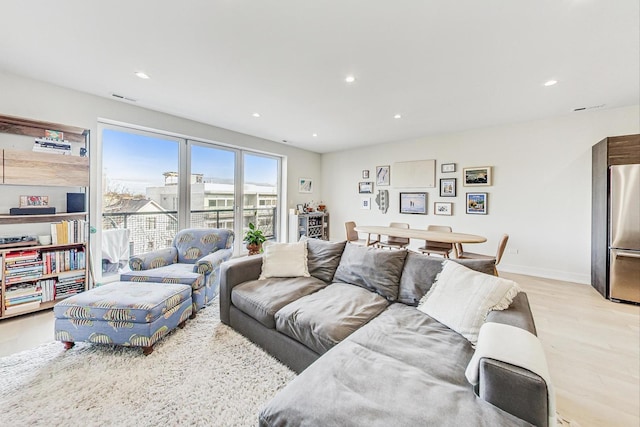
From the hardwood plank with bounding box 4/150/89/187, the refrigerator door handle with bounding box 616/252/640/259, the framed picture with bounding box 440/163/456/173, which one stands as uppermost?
the framed picture with bounding box 440/163/456/173

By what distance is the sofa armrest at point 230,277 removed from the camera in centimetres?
226

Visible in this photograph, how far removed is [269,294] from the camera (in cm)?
204

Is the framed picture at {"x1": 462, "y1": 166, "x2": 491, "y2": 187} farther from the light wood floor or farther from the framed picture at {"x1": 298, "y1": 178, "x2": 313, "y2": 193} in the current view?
the framed picture at {"x1": 298, "y1": 178, "x2": 313, "y2": 193}

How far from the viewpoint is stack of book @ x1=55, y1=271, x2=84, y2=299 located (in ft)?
8.94

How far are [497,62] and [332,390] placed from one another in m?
2.98

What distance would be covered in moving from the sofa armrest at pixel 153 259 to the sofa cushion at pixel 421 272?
2.64 metres

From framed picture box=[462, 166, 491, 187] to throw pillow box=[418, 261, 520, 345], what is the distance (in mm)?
3489

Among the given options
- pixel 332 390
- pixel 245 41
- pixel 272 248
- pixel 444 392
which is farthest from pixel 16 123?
pixel 444 392

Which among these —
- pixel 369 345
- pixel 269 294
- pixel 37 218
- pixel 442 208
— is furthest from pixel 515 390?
pixel 442 208

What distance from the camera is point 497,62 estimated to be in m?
2.33

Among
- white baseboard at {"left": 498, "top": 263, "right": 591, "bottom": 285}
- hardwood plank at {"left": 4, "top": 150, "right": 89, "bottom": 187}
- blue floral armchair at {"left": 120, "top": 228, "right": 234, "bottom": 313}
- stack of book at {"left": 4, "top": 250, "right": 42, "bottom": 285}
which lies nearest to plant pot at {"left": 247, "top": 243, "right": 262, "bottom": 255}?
blue floral armchair at {"left": 120, "top": 228, "right": 234, "bottom": 313}

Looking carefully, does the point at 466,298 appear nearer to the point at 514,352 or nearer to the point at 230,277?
the point at 514,352

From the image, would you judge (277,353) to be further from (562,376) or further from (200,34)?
(200,34)

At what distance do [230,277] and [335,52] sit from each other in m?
2.22
